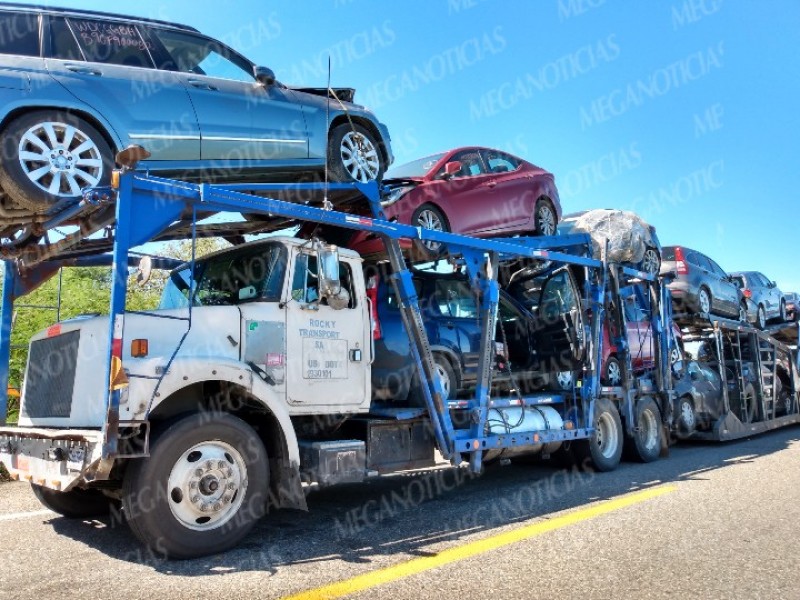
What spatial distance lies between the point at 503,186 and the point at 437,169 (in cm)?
130

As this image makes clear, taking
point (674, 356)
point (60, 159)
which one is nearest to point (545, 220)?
point (674, 356)

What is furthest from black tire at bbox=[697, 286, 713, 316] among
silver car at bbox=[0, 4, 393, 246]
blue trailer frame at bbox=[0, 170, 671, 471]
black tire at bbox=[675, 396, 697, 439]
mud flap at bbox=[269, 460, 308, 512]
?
mud flap at bbox=[269, 460, 308, 512]

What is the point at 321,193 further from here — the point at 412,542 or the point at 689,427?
the point at 689,427

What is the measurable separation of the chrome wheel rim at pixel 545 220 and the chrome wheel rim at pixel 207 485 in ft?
20.8

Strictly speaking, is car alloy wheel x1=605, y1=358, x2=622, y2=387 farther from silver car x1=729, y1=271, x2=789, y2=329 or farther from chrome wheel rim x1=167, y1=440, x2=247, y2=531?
silver car x1=729, y1=271, x2=789, y2=329

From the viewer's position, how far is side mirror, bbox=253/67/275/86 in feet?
20.2

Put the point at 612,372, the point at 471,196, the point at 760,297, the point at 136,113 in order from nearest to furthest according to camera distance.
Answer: the point at 136,113, the point at 471,196, the point at 612,372, the point at 760,297

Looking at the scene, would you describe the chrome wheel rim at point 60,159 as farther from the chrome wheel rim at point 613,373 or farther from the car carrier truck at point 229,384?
the chrome wheel rim at point 613,373

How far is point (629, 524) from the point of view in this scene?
510 cm

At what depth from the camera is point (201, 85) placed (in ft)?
18.8

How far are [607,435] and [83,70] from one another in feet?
23.2

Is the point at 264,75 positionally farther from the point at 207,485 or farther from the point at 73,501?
the point at 73,501

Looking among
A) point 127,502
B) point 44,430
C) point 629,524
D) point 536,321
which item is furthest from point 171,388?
point 536,321

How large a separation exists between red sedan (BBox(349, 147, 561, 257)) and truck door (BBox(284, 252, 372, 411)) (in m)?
0.79
